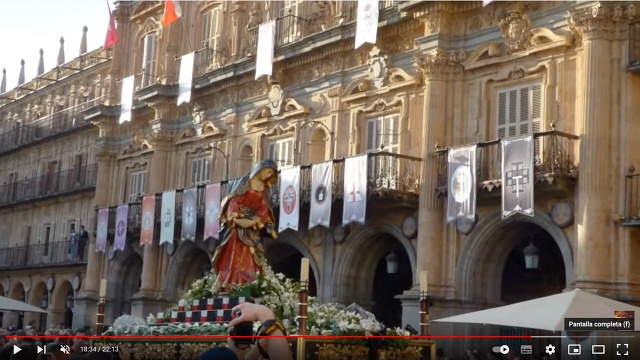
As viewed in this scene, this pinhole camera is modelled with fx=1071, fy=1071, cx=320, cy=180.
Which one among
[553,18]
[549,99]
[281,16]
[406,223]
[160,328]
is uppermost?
[281,16]

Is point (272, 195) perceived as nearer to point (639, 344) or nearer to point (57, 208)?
point (639, 344)

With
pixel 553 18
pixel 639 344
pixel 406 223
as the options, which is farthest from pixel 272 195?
pixel 639 344

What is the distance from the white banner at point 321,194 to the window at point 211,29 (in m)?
9.37

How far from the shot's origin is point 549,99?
23.3 meters

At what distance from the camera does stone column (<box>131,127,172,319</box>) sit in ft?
113

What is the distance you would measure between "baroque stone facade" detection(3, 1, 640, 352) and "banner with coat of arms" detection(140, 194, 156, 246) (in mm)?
1068

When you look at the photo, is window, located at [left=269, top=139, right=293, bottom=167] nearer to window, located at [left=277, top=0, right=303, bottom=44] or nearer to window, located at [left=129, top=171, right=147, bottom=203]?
window, located at [left=277, top=0, right=303, bottom=44]

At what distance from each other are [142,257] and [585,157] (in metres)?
18.8

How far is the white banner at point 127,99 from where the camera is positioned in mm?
36656

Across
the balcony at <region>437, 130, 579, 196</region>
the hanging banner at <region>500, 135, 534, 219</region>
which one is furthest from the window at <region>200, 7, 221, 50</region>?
the hanging banner at <region>500, 135, 534, 219</region>

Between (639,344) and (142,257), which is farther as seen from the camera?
(142,257)

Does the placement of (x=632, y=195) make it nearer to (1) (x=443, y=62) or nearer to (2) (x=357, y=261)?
(1) (x=443, y=62)

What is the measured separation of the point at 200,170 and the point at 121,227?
11.7ft
